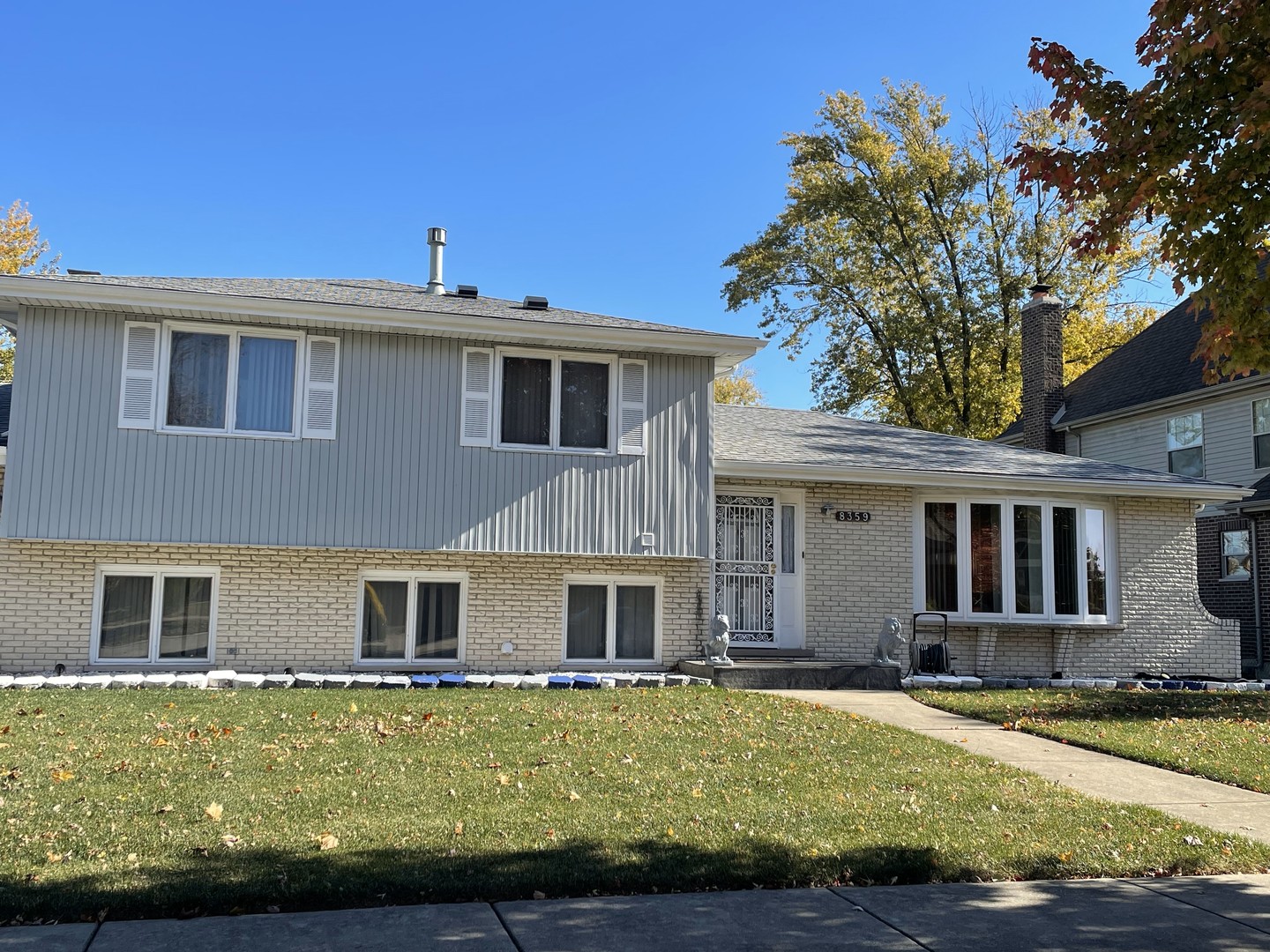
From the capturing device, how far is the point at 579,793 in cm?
683

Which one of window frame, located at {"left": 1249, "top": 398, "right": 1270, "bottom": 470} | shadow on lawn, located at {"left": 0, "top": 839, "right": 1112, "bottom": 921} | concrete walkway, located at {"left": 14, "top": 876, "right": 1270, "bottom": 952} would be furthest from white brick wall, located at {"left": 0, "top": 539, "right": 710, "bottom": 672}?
window frame, located at {"left": 1249, "top": 398, "right": 1270, "bottom": 470}

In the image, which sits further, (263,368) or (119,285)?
(263,368)

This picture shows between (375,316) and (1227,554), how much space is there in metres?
16.3

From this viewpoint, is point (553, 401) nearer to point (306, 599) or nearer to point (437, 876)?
point (306, 599)

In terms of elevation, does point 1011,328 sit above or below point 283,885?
above

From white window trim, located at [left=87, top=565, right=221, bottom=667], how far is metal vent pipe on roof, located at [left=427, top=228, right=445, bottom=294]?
219 inches

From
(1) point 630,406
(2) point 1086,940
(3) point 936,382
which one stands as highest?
(3) point 936,382

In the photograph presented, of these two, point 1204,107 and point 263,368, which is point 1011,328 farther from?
point 1204,107

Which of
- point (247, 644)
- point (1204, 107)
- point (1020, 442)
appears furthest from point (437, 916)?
point (1020, 442)

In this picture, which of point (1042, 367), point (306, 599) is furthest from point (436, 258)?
point (1042, 367)

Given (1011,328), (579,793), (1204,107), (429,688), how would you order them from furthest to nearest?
(1011,328)
(429,688)
(579,793)
(1204,107)

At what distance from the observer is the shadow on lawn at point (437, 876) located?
4.60 m

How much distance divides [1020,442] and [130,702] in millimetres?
22192

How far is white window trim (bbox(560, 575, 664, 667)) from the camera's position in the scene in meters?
14.0
